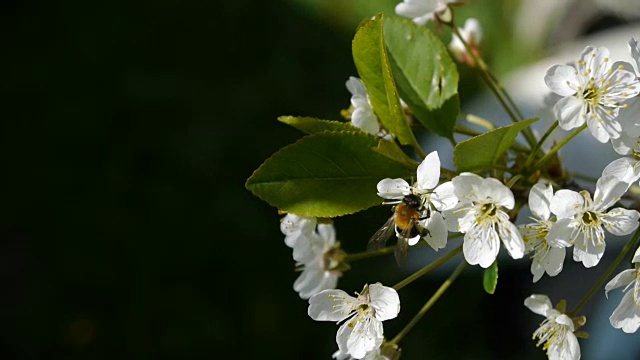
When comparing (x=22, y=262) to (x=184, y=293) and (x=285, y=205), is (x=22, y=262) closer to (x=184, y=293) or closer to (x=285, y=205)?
(x=184, y=293)

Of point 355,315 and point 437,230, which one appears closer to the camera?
point 437,230

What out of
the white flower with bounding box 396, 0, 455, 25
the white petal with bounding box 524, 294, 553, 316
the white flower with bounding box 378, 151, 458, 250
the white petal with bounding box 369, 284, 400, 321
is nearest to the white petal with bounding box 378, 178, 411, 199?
the white flower with bounding box 378, 151, 458, 250

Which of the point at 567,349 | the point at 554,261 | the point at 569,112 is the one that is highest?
the point at 569,112

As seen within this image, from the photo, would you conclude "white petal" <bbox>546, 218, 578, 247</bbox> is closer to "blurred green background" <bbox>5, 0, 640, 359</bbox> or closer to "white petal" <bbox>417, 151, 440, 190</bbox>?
"white petal" <bbox>417, 151, 440, 190</bbox>

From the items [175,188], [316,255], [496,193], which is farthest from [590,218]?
[175,188]

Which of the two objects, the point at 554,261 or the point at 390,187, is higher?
the point at 390,187

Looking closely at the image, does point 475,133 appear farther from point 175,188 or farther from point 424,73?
point 175,188
